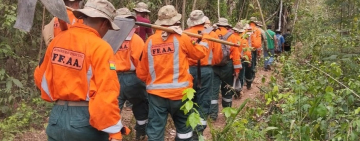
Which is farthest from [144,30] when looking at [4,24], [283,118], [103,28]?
[103,28]

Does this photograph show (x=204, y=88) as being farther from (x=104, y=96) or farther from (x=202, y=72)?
(x=104, y=96)

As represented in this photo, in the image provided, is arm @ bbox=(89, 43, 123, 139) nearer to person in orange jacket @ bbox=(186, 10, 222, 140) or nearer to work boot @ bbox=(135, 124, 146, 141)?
work boot @ bbox=(135, 124, 146, 141)

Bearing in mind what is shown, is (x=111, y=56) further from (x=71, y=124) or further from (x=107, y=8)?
(x=71, y=124)

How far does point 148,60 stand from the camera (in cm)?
480

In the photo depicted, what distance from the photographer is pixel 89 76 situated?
291cm

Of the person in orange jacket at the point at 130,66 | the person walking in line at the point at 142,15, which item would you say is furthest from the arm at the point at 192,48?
the person walking in line at the point at 142,15

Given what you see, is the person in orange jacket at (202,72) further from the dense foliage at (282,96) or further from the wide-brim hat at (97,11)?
the wide-brim hat at (97,11)

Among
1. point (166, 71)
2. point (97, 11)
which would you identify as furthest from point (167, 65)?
point (97, 11)

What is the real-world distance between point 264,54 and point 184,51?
1075cm

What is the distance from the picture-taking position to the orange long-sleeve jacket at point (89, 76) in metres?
2.84

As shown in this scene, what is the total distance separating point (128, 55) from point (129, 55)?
1 centimetres

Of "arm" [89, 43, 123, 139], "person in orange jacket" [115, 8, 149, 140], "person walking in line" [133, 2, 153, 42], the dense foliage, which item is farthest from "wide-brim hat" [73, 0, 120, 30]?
"person walking in line" [133, 2, 153, 42]

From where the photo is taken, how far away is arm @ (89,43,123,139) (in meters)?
2.82

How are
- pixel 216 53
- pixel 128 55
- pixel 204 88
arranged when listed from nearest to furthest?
pixel 128 55 → pixel 204 88 → pixel 216 53
